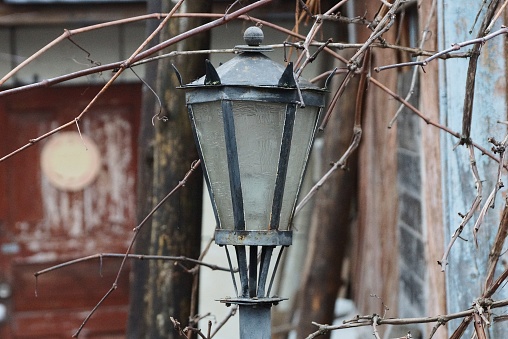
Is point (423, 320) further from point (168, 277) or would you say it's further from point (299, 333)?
point (299, 333)

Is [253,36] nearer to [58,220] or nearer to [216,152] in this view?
[216,152]

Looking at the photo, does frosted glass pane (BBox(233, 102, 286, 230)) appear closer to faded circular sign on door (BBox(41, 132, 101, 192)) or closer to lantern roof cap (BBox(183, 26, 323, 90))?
lantern roof cap (BBox(183, 26, 323, 90))

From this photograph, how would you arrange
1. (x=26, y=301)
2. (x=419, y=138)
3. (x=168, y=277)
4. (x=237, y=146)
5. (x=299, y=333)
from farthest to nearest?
1. (x=26, y=301)
2. (x=299, y=333)
3. (x=419, y=138)
4. (x=168, y=277)
5. (x=237, y=146)

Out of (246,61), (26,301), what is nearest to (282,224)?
(246,61)

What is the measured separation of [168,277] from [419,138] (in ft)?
4.17

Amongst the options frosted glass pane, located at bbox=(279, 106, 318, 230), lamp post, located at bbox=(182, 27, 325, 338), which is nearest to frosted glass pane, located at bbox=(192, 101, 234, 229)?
lamp post, located at bbox=(182, 27, 325, 338)

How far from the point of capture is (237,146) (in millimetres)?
2105

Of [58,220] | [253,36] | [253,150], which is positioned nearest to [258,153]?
[253,150]

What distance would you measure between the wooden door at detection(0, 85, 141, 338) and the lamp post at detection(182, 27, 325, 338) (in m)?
4.63

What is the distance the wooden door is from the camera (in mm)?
6703

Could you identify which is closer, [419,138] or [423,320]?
[423,320]

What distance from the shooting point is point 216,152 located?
2158 millimetres

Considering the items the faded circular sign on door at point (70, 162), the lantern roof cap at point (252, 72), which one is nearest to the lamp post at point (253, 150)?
the lantern roof cap at point (252, 72)

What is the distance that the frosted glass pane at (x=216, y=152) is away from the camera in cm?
213
